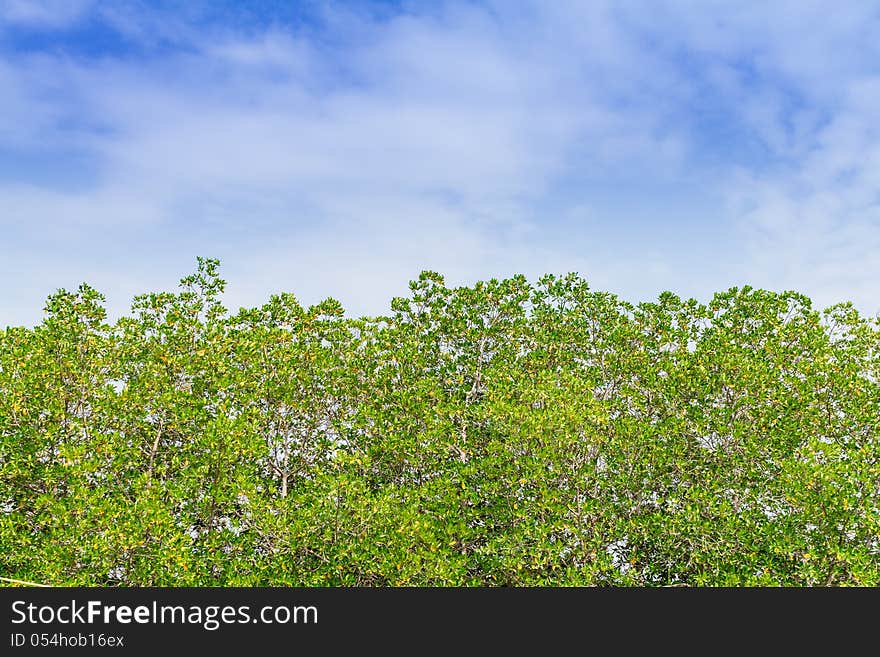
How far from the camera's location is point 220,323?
2100 centimetres

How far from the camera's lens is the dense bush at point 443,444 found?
16.7 m

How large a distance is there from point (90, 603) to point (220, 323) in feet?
31.2

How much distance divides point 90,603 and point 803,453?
48.3 ft

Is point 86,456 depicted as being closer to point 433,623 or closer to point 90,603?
point 90,603

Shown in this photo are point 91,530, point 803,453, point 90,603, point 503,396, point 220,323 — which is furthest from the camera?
point 220,323

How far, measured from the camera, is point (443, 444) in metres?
19.0

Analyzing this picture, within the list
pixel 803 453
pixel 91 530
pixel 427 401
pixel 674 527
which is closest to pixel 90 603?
pixel 91 530

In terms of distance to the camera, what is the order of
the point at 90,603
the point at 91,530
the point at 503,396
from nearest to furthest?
the point at 90,603 → the point at 91,530 → the point at 503,396

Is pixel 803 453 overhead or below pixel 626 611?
overhead

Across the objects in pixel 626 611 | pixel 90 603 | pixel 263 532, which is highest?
pixel 263 532

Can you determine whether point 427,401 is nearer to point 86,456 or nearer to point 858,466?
point 86,456

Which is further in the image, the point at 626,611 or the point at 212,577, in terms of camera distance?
the point at 212,577

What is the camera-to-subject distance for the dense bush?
54.9ft

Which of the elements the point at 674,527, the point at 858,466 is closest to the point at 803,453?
A: the point at 858,466
